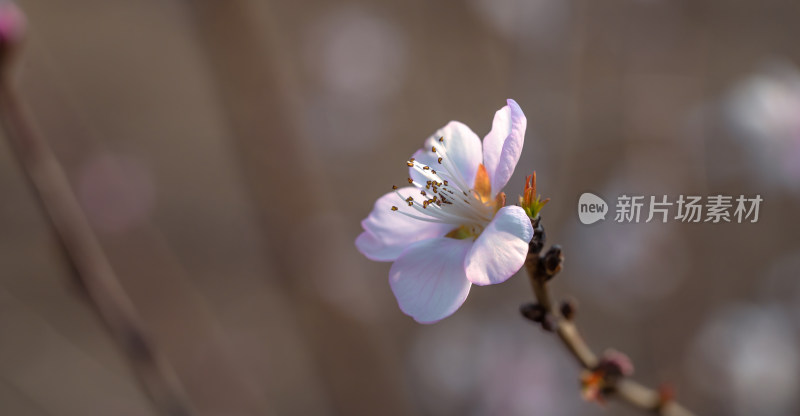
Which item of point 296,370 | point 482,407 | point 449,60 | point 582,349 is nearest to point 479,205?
point 582,349

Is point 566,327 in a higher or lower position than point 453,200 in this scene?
lower

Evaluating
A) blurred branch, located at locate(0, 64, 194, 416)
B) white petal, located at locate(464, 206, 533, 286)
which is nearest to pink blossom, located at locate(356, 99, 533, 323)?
white petal, located at locate(464, 206, 533, 286)

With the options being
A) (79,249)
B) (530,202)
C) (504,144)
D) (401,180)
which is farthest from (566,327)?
(401,180)

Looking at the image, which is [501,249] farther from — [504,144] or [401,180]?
[401,180]

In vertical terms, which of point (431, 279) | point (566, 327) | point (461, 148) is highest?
point (461, 148)

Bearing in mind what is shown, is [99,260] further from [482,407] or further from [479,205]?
[482,407]

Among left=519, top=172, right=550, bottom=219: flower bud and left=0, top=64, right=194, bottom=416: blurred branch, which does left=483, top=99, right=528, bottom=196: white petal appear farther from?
left=0, top=64, right=194, bottom=416: blurred branch

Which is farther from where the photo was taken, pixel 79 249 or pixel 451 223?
pixel 79 249
